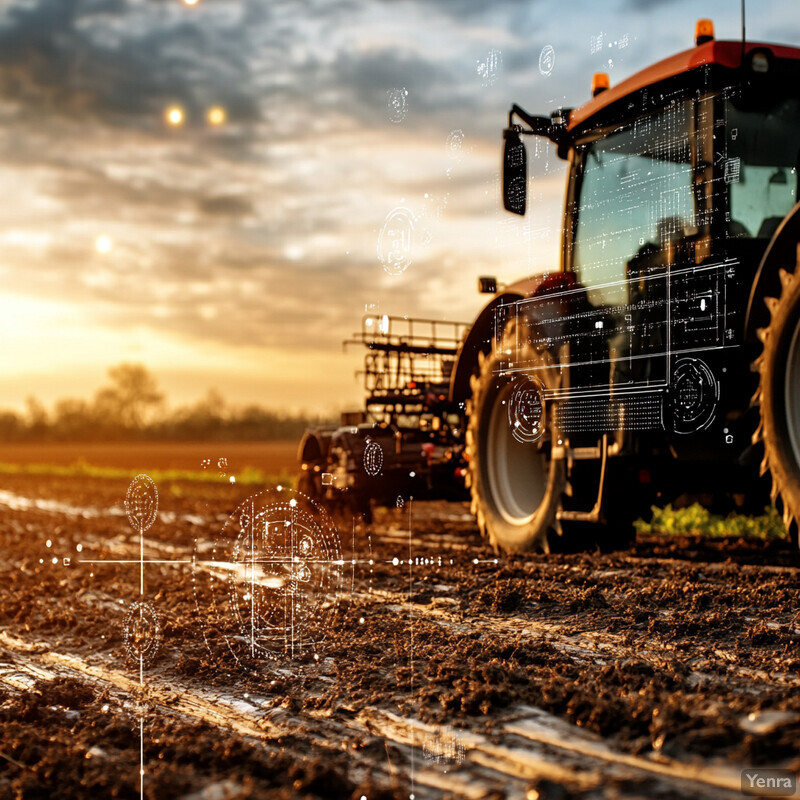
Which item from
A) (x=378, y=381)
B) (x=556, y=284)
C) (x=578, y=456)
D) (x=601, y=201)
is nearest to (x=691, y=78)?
(x=601, y=201)

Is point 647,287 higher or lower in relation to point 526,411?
higher

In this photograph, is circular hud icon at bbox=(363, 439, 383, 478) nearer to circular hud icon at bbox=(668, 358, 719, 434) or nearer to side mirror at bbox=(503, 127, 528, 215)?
side mirror at bbox=(503, 127, 528, 215)

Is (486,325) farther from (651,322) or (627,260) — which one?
(651,322)

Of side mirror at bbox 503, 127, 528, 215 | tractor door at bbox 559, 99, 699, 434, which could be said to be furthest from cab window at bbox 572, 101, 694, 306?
side mirror at bbox 503, 127, 528, 215

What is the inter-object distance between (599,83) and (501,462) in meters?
2.78

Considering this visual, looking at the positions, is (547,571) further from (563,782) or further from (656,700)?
(563,782)

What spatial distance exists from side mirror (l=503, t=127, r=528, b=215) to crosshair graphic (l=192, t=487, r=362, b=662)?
2854 mm

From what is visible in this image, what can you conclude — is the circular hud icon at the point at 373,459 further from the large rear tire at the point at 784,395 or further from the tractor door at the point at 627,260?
the large rear tire at the point at 784,395

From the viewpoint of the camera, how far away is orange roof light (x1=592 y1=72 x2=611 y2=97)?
255 inches

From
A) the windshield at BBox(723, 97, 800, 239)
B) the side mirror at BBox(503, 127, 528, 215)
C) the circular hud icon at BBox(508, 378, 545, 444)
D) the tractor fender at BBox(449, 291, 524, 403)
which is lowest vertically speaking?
the circular hud icon at BBox(508, 378, 545, 444)

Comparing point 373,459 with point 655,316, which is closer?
point 655,316

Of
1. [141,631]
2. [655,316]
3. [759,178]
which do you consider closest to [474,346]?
[655,316]

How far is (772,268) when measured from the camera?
15.8 ft

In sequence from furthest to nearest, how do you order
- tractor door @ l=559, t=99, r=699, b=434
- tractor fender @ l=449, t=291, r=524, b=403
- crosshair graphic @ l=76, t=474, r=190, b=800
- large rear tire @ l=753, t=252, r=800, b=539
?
tractor fender @ l=449, t=291, r=524, b=403
tractor door @ l=559, t=99, r=699, b=434
large rear tire @ l=753, t=252, r=800, b=539
crosshair graphic @ l=76, t=474, r=190, b=800
